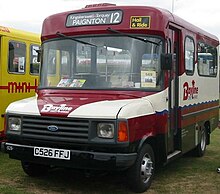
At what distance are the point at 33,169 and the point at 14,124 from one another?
3.76 ft

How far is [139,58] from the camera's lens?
6191 millimetres

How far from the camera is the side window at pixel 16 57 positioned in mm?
9133

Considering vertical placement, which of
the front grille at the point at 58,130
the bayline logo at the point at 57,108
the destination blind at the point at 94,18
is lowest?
the front grille at the point at 58,130

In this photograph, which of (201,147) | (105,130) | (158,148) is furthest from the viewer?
(201,147)

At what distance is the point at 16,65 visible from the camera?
9.31m

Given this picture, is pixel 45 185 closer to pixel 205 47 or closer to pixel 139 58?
pixel 139 58

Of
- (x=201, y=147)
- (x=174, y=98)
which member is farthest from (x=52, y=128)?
(x=201, y=147)

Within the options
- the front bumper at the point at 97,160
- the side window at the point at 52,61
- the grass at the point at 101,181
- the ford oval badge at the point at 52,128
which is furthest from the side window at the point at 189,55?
the ford oval badge at the point at 52,128

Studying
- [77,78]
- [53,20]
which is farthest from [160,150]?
[53,20]

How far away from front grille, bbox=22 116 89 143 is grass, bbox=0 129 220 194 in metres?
0.92

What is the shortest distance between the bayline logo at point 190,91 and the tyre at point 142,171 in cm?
174

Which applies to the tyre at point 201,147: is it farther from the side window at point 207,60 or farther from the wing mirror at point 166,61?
the wing mirror at point 166,61

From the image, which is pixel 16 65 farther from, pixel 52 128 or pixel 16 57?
pixel 52 128

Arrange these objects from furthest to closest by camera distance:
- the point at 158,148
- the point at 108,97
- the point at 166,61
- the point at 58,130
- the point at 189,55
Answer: the point at 189,55, the point at 158,148, the point at 166,61, the point at 108,97, the point at 58,130
